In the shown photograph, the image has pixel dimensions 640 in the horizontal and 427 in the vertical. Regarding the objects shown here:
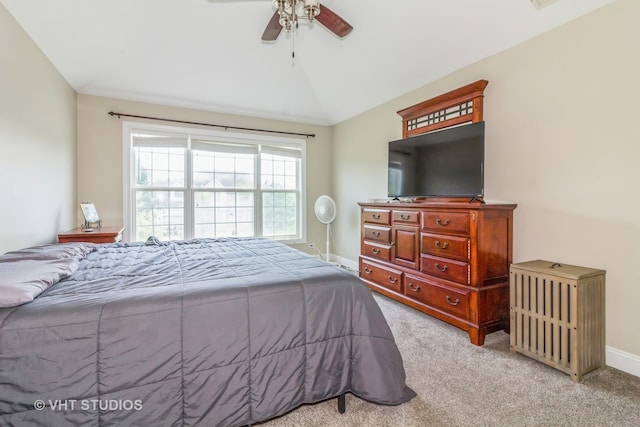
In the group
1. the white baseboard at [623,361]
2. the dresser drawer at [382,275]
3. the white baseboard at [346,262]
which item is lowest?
the white baseboard at [623,361]

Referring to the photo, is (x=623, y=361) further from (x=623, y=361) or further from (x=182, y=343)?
(x=182, y=343)

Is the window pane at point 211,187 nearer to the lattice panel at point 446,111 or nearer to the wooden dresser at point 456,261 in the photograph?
the lattice panel at point 446,111

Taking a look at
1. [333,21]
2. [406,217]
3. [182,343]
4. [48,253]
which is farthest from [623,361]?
[48,253]

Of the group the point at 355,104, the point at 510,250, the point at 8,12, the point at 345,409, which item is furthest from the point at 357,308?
the point at 355,104

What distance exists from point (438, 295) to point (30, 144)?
145 inches

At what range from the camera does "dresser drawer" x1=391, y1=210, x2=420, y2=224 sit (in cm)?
287

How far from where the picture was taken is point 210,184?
4.45 metres

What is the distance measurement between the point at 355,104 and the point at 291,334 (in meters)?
3.75

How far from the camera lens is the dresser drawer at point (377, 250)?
3211mm

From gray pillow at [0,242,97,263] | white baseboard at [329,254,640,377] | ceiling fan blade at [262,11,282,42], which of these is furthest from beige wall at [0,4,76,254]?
white baseboard at [329,254,640,377]

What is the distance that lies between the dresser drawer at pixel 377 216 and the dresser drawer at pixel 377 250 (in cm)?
26

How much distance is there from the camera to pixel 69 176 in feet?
11.1

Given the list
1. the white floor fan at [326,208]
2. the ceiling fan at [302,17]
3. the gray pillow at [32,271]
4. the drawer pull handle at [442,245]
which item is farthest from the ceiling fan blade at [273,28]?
the white floor fan at [326,208]

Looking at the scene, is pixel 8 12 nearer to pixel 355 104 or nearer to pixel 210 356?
pixel 210 356
